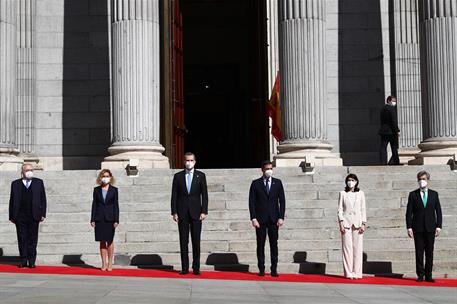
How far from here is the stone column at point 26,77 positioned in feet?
105

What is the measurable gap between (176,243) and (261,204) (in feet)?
10.0

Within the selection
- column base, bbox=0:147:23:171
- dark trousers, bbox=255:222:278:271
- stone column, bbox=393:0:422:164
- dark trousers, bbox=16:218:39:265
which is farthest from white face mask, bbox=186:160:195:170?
stone column, bbox=393:0:422:164

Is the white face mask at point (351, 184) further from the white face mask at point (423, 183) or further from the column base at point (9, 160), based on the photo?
the column base at point (9, 160)

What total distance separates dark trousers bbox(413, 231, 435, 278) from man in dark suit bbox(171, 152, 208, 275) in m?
4.49

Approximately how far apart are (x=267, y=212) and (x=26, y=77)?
15.8 m

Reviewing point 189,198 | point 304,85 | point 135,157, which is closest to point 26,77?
point 135,157

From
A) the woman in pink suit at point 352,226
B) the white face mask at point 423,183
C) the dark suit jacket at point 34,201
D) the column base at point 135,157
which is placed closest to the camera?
the woman in pink suit at point 352,226

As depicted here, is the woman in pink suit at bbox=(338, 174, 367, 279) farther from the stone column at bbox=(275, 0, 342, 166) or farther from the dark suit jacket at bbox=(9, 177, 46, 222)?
the stone column at bbox=(275, 0, 342, 166)

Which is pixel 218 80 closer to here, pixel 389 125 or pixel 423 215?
pixel 389 125

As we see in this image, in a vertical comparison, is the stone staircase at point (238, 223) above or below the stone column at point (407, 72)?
Result: below

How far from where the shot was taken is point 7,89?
27859mm

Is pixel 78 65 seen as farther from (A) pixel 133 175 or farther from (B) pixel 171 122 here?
(A) pixel 133 175

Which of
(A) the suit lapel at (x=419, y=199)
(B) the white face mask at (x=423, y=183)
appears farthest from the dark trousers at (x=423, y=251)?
(B) the white face mask at (x=423, y=183)

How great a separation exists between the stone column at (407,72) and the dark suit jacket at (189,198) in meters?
14.3
